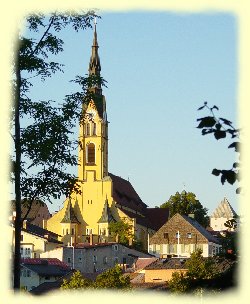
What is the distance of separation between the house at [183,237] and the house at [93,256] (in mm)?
5691

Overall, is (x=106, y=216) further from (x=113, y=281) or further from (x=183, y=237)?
(x=113, y=281)

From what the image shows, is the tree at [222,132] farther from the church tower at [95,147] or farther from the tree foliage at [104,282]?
the church tower at [95,147]

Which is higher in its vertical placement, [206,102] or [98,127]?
A: [98,127]

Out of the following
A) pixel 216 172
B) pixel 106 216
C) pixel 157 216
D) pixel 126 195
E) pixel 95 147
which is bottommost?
pixel 216 172

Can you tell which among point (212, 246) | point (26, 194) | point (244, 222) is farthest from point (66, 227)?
point (244, 222)

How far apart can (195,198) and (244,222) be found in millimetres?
107727

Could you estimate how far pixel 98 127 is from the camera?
5118 inches

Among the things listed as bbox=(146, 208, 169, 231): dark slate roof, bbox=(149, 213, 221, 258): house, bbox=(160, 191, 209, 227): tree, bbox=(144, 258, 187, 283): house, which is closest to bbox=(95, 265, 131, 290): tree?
bbox=(144, 258, 187, 283): house

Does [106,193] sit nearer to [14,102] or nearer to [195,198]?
[195,198]

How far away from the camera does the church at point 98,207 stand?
12100 cm

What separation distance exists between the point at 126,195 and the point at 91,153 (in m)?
8.79

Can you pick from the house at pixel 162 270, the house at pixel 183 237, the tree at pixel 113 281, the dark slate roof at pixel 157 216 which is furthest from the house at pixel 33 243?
the tree at pixel 113 281

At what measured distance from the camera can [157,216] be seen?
132 m

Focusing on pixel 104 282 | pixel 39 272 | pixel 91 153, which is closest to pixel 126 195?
pixel 91 153
